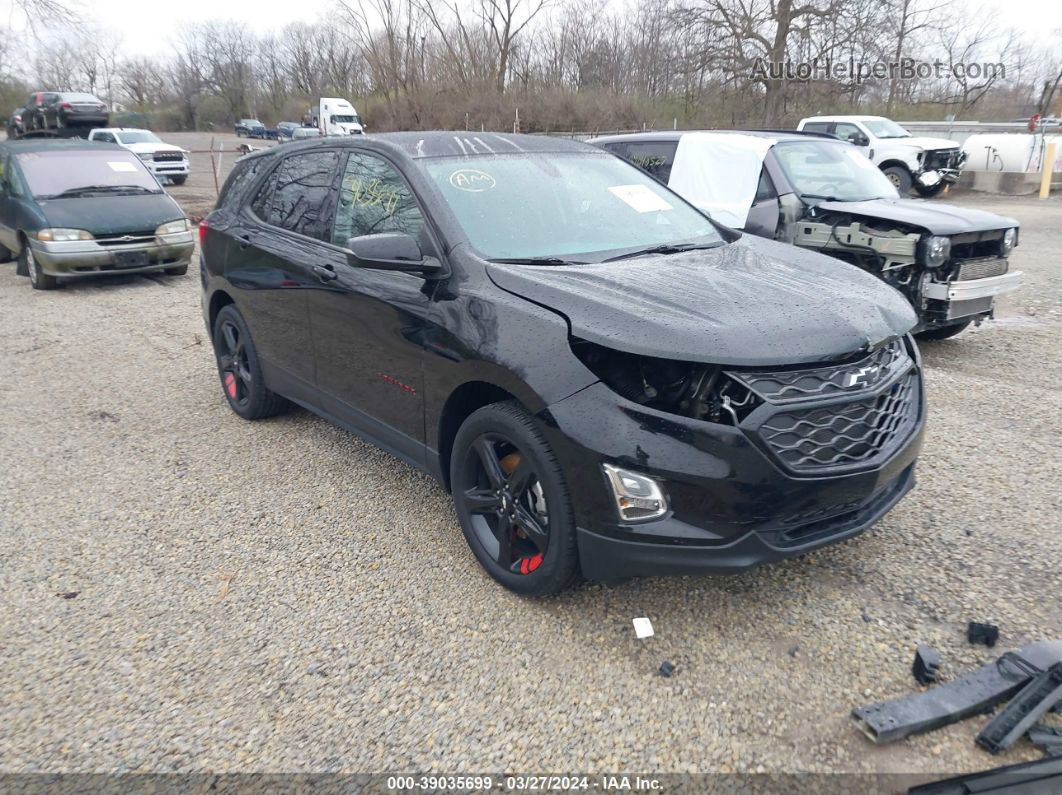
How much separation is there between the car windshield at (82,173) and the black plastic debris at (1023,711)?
1104 centimetres

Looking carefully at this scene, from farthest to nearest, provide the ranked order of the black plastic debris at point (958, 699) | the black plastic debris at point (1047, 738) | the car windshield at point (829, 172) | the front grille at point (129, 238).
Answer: the front grille at point (129, 238), the car windshield at point (829, 172), the black plastic debris at point (958, 699), the black plastic debris at point (1047, 738)

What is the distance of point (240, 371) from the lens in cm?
530

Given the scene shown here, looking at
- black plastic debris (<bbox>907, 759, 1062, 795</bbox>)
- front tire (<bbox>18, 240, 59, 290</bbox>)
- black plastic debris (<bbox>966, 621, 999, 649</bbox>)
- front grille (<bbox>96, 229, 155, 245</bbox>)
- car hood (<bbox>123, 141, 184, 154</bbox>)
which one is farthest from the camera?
car hood (<bbox>123, 141, 184, 154</bbox>)

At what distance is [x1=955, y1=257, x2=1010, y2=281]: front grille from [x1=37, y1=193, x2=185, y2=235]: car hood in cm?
910

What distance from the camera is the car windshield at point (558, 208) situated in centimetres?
355

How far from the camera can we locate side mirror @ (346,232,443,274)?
10.9ft

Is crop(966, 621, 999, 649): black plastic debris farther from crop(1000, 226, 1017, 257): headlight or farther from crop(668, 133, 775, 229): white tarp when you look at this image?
crop(1000, 226, 1017, 257): headlight

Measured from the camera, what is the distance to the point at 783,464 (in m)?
2.66

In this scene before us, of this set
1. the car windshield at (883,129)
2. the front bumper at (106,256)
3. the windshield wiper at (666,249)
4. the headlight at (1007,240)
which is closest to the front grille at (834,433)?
the windshield wiper at (666,249)

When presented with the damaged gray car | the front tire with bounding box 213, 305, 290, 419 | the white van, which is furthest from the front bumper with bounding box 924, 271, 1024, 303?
the white van

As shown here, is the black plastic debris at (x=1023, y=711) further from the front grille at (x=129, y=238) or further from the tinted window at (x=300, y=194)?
the front grille at (x=129, y=238)

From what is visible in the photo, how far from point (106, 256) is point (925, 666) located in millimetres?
9882

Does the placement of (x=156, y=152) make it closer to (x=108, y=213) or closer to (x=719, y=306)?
(x=108, y=213)

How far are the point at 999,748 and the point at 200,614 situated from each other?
288 cm
